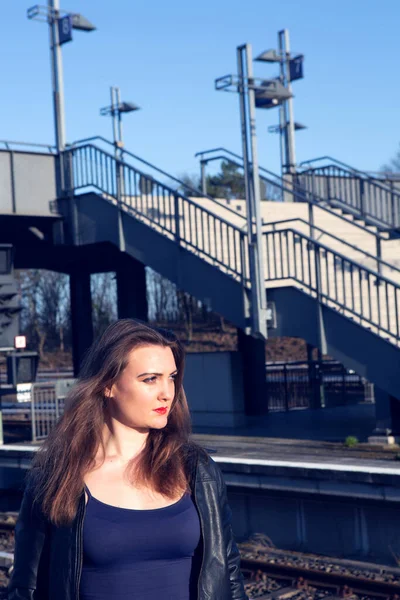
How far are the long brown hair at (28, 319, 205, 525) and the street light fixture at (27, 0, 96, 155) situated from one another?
16806 millimetres

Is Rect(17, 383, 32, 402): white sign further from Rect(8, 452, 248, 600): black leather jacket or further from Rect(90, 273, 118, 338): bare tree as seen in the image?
Rect(90, 273, 118, 338): bare tree

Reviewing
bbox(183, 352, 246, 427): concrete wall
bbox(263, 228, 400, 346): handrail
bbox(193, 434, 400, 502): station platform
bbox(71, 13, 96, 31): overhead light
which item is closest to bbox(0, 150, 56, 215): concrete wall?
bbox(71, 13, 96, 31): overhead light

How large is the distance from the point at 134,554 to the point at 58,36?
1876cm

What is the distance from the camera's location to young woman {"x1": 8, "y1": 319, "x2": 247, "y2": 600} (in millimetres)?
2568

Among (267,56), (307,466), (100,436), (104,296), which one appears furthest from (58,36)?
(104,296)

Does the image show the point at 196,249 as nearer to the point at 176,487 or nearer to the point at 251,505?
the point at 251,505

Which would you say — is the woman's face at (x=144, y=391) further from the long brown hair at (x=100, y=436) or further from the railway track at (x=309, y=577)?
the railway track at (x=309, y=577)

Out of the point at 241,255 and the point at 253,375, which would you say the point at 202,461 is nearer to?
the point at 241,255

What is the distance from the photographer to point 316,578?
8.40 metres

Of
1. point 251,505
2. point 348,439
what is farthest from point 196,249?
point 251,505

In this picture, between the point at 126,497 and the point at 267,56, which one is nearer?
the point at 126,497

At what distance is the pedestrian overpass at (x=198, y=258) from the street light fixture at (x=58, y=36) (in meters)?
1.02

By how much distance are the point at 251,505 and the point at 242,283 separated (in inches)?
197

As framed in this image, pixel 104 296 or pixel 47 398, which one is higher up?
pixel 104 296
